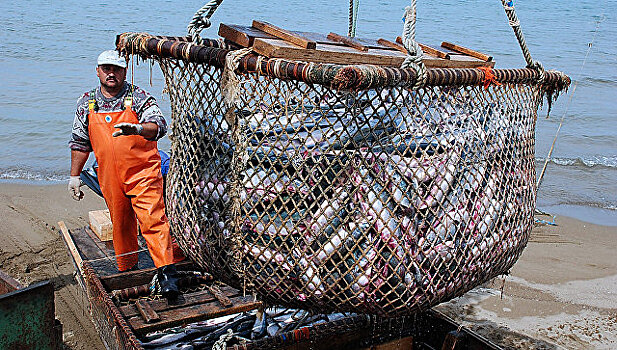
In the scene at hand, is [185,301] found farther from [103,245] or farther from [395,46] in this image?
[395,46]

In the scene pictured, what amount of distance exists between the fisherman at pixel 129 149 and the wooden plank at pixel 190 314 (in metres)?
0.17

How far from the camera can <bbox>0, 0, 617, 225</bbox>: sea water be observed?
9742 mm

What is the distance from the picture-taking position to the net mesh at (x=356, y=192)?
2131mm

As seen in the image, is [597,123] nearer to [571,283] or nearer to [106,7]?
[571,283]

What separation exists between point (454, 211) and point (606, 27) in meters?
32.9

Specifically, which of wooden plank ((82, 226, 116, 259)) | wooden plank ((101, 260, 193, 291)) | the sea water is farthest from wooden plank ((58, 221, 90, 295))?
the sea water

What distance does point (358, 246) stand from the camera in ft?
7.06

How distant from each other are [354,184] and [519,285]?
4.09 metres

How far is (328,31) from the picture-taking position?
23.6m

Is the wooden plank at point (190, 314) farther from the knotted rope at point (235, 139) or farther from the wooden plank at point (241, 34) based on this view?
the wooden plank at point (241, 34)

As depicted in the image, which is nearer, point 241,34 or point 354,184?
point 354,184

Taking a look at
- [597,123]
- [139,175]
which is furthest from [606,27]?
[139,175]

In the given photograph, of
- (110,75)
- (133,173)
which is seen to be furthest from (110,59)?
(133,173)

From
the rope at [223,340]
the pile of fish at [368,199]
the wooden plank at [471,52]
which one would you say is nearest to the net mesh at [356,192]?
the pile of fish at [368,199]
